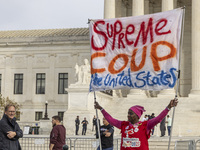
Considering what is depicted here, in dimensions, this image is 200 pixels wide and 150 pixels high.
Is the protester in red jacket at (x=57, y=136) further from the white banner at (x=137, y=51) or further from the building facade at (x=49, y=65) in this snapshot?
the building facade at (x=49, y=65)

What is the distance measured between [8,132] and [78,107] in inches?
1050

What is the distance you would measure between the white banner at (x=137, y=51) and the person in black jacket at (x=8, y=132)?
6.58 feet

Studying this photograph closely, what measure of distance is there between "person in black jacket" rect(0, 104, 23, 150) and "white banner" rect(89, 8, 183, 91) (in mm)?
2007

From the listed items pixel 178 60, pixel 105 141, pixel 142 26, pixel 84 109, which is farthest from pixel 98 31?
pixel 84 109

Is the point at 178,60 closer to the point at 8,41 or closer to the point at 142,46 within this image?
the point at 142,46

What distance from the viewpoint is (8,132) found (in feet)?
30.4

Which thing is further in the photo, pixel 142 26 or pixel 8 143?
pixel 142 26

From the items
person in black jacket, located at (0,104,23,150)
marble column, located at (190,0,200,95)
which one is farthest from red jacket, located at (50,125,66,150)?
marble column, located at (190,0,200,95)

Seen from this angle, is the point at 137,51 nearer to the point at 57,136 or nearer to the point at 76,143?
the point at 57,136

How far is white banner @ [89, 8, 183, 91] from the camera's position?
990cm

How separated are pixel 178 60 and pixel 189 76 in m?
42.7

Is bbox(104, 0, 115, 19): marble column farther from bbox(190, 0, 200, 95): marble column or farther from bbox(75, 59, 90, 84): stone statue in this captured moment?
bbox(75, 59, 90, 84): stone statue

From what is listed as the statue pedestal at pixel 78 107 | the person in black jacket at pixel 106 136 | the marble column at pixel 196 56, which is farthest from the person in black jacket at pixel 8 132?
the marble column at pixel 196 56

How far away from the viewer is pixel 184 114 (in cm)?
3622
